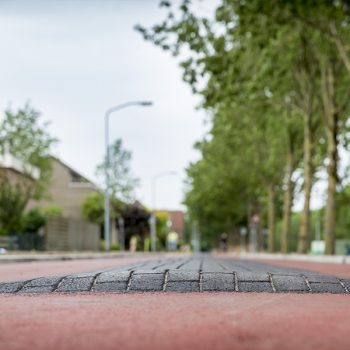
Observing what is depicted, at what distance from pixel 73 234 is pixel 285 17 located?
29.8 meters

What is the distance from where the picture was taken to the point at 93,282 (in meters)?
5.66

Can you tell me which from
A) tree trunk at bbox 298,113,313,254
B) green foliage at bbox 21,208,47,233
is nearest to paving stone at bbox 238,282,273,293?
tree trunk at bbox 298,113,313,254

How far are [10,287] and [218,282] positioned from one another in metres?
1.68

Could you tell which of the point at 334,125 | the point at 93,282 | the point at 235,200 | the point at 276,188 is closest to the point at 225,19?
the point at 334,125

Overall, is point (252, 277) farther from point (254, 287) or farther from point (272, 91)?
point (272, 91)

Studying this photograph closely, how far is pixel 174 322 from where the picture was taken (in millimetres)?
3447

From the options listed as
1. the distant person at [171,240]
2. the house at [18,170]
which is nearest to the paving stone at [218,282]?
the house at [18,170]

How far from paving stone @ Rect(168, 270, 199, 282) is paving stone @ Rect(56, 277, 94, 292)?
657 millimetres

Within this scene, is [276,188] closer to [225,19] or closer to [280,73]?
[280,73]

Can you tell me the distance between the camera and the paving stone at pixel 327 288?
5520 mm

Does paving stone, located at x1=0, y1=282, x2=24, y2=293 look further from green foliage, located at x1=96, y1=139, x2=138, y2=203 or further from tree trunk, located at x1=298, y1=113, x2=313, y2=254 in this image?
green foliage, located at x1=96, y1=139, x2=138, y2=203

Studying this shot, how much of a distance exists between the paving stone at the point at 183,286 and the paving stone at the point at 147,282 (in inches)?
2.8

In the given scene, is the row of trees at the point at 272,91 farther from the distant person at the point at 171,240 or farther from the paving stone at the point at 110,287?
the distant person at the point at 171,240

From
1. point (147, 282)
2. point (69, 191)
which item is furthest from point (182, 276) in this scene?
point (69, 191)
